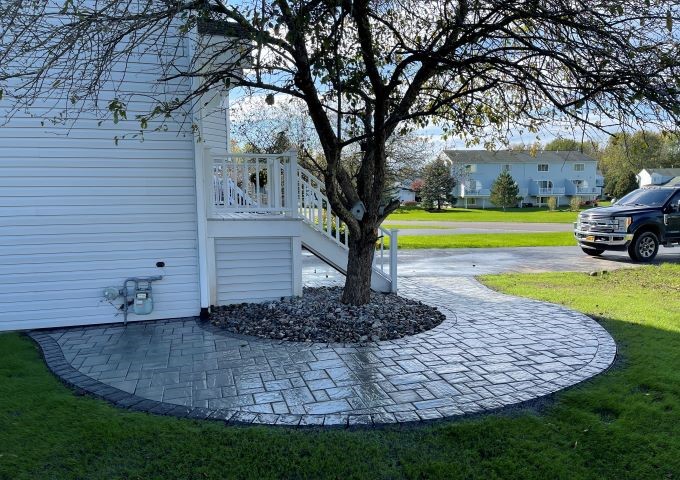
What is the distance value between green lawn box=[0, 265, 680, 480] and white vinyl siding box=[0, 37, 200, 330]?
2.09 meters

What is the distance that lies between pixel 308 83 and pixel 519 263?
8.55 m

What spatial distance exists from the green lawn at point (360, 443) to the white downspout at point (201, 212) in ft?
7.90

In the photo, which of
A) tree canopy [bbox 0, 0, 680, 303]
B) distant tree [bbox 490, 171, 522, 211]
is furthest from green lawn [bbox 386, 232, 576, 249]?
distant tree [bbox 490, 171, 522, 211]

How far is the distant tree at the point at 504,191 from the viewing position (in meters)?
43.7

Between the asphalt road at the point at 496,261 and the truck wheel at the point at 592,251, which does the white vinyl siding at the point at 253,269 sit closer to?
the asphalt road at the point at 496,261

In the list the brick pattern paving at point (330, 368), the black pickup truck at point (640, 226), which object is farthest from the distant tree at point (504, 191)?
the brick pattern paving at point (330, 368)

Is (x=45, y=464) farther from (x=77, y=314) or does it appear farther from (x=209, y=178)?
(x=209, y=178)

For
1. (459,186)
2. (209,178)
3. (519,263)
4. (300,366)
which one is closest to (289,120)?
(209,178)

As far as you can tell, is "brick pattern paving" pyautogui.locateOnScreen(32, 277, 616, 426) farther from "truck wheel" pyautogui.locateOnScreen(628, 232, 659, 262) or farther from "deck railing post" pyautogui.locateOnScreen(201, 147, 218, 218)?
"truck wheel" pyautogui.locateOnScreen(628, 232, 659, 262)

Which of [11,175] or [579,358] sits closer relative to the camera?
[579,358]

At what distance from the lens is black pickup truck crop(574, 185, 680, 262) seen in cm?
1173

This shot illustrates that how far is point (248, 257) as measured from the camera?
6773 millimetres

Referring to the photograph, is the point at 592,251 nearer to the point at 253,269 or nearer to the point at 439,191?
the point at 253,269

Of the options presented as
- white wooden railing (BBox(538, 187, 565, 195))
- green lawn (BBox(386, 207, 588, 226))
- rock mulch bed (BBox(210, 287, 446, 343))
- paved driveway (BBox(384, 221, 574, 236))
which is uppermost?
white wooden railing (BBox(538, 187, 565, 195))
